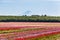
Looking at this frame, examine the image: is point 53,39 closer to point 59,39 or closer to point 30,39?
point 59,39

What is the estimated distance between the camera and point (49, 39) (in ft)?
60.0

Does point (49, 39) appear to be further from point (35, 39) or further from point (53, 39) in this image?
point (35, 39)

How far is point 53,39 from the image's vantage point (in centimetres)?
1833

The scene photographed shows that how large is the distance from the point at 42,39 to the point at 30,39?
1784 mm

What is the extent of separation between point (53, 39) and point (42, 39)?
3.52ft

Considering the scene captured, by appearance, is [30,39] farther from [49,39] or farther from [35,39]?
[49,39]

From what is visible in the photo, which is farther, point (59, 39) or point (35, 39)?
point (59, 39)

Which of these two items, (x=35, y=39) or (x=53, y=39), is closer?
(x=35, y=39)

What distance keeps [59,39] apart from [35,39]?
255cm

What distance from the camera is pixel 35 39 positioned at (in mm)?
17125

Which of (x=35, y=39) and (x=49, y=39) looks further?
(x=49, y=39)

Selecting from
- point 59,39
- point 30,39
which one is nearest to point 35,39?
point 30,39

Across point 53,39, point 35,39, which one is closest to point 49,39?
point 53,39

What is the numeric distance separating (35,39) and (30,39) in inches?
34.5
